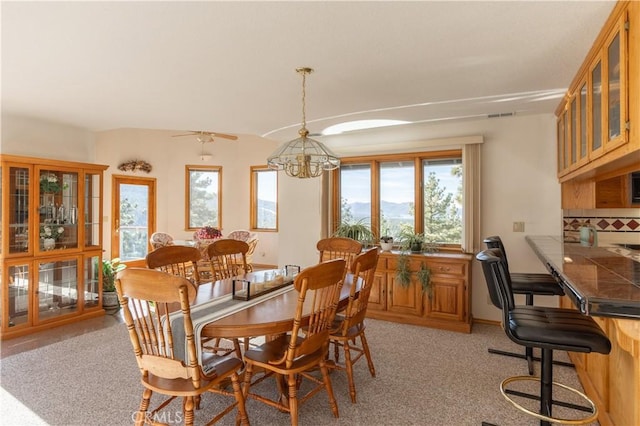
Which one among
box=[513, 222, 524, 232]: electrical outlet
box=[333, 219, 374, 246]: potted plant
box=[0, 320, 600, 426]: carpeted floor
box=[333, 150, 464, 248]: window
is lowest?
box=[0, 320, 600, 426]: carpeted floor

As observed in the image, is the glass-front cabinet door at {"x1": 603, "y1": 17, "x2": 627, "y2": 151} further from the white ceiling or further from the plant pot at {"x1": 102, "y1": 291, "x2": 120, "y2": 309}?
the plant pot at {"x1": 102, "y1": 291, "x2": 120, "y2": 309}

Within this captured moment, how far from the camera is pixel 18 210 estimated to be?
13.0ft

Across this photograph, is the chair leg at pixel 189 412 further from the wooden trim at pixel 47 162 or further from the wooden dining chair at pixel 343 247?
the wooden trim at pixel 47 162

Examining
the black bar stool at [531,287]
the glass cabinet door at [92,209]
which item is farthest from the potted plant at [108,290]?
the black bar stool at [531,287]

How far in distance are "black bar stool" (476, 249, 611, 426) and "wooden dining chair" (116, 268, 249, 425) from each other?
1562 millimetres

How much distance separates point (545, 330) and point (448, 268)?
2139mm

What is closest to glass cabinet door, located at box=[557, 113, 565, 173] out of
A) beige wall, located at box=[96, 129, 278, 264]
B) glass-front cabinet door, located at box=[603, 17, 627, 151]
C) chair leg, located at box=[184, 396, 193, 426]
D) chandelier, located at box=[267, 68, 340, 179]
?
glass-front cabinet door, located at box=[603, 17, 627, 151]

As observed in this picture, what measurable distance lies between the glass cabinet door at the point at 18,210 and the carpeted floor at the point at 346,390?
4.02ft

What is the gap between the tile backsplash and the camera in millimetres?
3604

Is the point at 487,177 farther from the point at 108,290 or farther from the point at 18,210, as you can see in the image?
the point at 18,210

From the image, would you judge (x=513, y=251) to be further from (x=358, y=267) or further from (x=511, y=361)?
(x=358, y=267)

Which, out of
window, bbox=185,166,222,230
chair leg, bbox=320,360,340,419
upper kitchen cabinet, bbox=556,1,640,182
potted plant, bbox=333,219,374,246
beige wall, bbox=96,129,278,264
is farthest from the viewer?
window, bbox=185,166,222,230

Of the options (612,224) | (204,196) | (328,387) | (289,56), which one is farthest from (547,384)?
(204,196)

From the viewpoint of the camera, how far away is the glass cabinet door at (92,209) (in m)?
4.57
